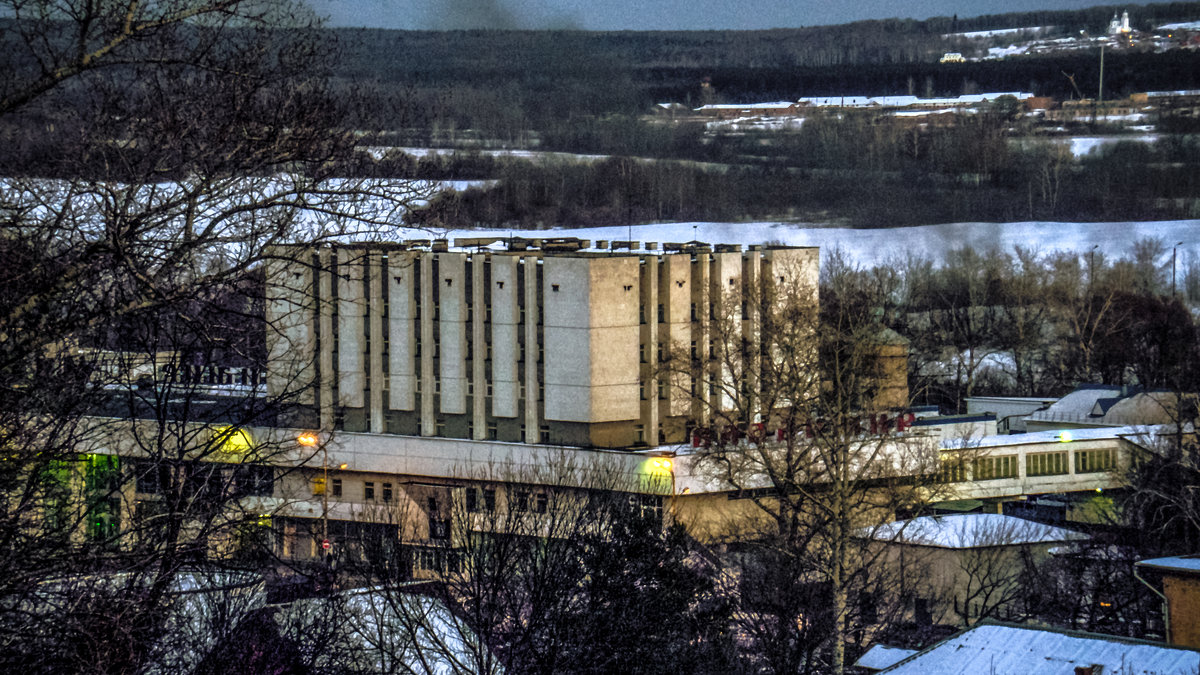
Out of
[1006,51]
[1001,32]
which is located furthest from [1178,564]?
[1001,32]

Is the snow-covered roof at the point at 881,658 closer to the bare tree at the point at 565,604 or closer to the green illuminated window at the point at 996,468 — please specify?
the bare tree at the point at 565,604

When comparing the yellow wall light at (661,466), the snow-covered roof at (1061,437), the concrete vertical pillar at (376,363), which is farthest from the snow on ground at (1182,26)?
the yellow wall light at (661,466)

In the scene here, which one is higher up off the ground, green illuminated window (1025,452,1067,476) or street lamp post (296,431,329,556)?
street lamp post (296,431,329,556)

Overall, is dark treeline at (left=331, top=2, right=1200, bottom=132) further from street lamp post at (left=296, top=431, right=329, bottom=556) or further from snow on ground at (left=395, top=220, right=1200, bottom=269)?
street lamp post at (left=296, top=431, right=329, bottom=556)

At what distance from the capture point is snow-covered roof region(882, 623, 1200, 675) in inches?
567

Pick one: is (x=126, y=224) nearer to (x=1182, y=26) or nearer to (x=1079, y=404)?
(x=1079, y=404)

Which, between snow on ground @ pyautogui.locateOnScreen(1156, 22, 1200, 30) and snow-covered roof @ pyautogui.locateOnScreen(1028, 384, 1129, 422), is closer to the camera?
snow-covered roof @ pyautogui.locateOnScreen(1028, 384, 1129, 422)

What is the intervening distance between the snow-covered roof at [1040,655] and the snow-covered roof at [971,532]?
1162cm

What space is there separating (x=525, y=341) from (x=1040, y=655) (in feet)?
70.6

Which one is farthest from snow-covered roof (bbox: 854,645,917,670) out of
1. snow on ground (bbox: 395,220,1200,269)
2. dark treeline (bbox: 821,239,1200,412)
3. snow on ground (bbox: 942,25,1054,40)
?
snow on ground (bbox: 942,25,1054,40)

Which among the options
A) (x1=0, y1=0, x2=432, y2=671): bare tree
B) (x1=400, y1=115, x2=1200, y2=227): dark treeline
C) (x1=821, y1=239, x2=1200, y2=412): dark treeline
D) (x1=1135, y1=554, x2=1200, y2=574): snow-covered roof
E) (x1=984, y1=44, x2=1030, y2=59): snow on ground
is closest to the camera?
(x1=0, y1=0, x2=432, y2=671): bare tree

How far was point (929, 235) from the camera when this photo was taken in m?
81.1

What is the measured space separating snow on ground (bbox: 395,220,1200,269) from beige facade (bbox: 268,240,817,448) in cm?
3618

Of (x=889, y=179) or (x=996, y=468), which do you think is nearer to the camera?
(x=996, y=468)
